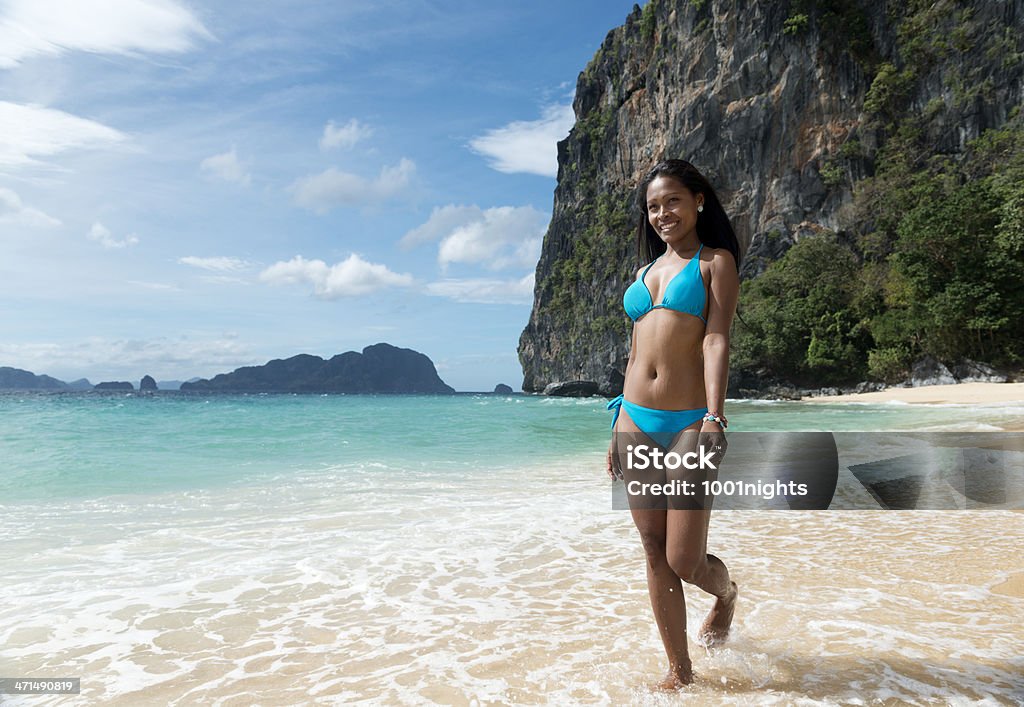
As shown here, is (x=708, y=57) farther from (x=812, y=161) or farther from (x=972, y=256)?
(x=972, y=256)

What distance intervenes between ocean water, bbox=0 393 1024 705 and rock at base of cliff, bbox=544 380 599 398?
57533 millimetres

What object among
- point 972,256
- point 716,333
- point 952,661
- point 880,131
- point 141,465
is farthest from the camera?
point 880,131

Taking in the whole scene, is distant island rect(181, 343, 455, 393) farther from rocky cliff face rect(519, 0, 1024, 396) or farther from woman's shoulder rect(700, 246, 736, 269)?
woman's shoulder rect(700, 246, 736, 269)

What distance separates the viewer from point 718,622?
290 cm

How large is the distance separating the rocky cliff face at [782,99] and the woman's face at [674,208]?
48.3 m

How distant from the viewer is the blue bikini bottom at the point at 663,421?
2.48m

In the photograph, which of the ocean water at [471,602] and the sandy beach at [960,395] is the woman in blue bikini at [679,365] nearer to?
the ocean water at [471,602]

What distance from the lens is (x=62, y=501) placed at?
7816mm

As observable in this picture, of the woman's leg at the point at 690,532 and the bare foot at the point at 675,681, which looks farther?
the bare foot at the point at 675,681

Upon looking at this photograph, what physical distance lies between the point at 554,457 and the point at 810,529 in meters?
Result: 6.52

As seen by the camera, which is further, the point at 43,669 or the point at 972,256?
the point at 972,256

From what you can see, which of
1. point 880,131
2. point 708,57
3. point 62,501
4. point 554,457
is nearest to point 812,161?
point 880,131

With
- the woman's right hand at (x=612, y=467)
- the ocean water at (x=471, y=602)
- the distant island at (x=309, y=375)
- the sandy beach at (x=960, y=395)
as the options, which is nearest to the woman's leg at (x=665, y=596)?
the ocean water at (x=471, y=602)

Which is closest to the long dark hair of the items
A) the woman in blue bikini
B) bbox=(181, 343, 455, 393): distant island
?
the woman in blue bikini
